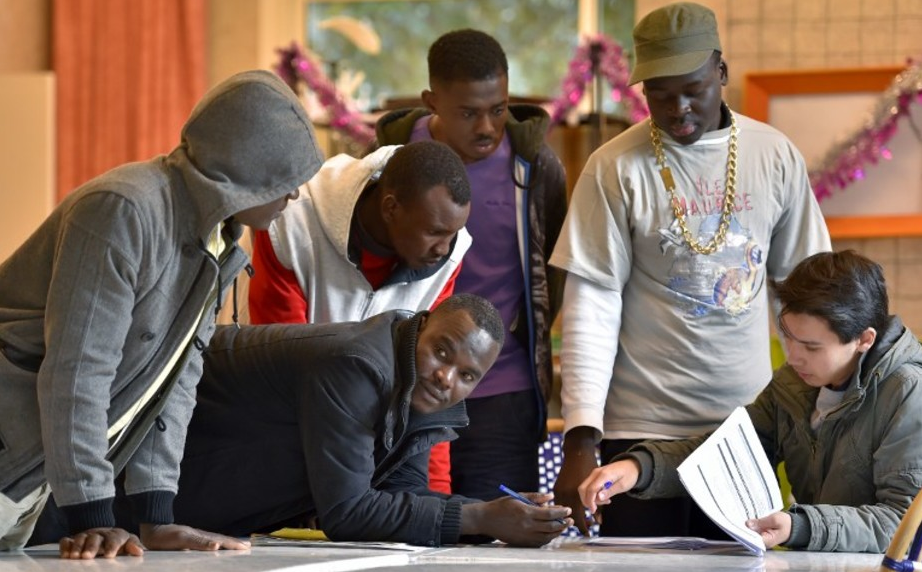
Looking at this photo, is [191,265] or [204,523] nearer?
[191,265]

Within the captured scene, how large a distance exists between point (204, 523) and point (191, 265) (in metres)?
0.61

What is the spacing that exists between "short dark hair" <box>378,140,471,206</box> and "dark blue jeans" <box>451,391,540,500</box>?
577 mm

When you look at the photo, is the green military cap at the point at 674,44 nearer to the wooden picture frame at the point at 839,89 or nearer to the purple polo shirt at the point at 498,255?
the purple polo shirt at the point at 498,255

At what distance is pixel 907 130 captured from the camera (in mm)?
5531

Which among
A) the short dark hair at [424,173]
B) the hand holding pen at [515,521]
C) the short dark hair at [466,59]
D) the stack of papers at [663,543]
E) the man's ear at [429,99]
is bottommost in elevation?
the stack of papers at [663,543]

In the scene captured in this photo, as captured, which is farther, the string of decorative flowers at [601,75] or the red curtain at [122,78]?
the red curtain at [122,78]

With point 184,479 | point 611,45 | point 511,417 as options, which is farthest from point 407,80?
point 184,479

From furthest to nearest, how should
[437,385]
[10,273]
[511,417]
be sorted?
[511,417], [437,385], [10,273]

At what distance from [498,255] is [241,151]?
107cm

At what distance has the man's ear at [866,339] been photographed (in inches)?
100

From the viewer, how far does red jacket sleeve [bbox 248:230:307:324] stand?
9.53 feet

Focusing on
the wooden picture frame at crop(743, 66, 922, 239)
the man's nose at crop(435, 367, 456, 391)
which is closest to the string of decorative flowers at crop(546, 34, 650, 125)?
the wooden picture frame at crop(743, 66, 922, 239)

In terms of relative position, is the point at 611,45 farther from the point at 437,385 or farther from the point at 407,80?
the point at 437,385

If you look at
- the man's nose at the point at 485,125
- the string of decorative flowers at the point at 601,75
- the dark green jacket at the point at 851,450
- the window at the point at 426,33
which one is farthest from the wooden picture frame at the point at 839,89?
the dark green jacket at the point at 851,450
